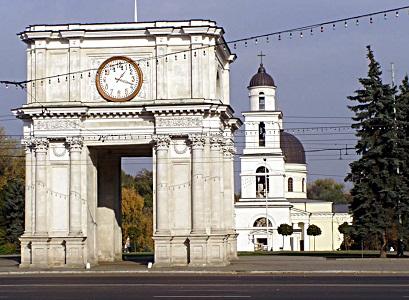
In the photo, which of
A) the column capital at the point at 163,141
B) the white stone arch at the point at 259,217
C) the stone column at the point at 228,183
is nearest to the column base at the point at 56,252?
the column capital at the point at 163,141

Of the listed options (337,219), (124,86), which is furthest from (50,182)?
(337,219)

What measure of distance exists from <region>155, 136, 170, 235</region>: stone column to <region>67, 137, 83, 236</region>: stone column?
12.8 feet

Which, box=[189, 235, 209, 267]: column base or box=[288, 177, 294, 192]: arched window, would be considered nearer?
box=[189, 235, 209, 267]: column base

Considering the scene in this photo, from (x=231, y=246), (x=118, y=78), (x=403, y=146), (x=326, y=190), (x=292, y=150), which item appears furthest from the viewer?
(x=326, y=190)

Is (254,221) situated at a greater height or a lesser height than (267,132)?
lesser

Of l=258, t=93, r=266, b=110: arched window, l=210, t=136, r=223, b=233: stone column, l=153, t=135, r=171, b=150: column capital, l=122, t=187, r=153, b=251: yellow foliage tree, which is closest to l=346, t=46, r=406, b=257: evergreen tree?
l=210, t=136, r=223, b=233: stone column

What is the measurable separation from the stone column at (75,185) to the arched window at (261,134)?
2088 inches

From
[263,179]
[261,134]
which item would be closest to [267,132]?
[261,134]

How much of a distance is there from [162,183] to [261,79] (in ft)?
193

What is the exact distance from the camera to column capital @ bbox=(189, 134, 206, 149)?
1800 inches

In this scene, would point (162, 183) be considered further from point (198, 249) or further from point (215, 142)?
point (198, 249)

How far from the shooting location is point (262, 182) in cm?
10562

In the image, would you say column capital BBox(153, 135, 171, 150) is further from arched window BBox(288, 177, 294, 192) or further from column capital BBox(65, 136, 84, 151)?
arched window BBox(288, 177, 294, 192)

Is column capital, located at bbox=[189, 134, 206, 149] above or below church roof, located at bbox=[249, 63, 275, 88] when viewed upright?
below
